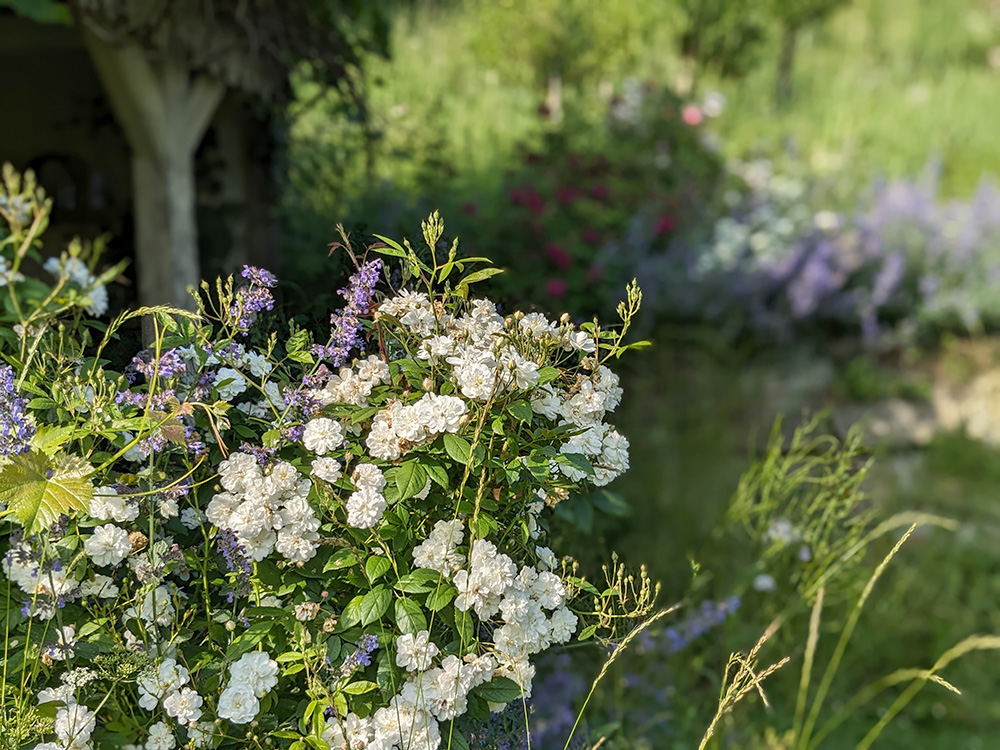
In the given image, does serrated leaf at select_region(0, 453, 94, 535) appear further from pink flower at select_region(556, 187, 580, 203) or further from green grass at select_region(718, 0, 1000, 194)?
green grass at select_region(718, 0, 1000, 194)

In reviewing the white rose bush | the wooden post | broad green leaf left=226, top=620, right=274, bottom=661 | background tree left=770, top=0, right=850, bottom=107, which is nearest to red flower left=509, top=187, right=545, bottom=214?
the wooden post

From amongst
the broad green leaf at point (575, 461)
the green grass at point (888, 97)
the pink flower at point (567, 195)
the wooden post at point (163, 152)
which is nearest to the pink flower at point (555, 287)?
the pink flower at point (567, 195)

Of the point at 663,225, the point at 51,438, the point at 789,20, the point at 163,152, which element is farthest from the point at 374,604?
the point at 789,20

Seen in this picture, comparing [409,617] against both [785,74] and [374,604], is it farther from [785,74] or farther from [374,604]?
[785,74]

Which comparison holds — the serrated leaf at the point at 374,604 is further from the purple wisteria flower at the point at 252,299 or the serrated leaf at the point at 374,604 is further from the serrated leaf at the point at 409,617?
the purple wisteria flower at the point at 252,299

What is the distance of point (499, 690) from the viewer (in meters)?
1.33

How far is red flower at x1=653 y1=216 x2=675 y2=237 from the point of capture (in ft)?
18.5

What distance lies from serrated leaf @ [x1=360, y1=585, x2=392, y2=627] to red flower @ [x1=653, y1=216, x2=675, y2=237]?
4.64 meters

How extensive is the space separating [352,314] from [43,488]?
1.58 ft

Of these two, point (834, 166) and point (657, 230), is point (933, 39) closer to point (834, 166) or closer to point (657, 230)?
point (834, 166)

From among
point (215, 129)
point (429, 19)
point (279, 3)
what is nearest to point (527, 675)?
point (279, 3)

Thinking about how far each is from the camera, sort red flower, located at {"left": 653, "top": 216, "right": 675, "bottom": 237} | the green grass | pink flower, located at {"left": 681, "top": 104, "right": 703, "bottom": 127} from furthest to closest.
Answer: the green grass < pink flower, located at {"left": 681, "top": 104, "right": 703, "bottom": 127} < red flower, located at {"left": 653, "top": 216, "right": 675, "bottom": 237}

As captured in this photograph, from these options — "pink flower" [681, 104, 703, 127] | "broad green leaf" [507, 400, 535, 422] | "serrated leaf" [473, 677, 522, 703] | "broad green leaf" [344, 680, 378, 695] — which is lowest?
"serrated leaf" [473, 677, 522, 703]

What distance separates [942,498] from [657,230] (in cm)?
223
